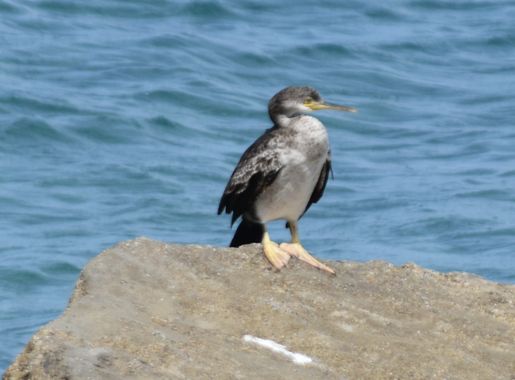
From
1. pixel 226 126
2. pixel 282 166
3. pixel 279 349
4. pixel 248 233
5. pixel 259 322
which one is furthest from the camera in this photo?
pixel 226 126

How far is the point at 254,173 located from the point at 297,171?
20 cm

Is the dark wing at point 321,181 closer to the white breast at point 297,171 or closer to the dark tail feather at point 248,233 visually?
the white breast at point 297,171

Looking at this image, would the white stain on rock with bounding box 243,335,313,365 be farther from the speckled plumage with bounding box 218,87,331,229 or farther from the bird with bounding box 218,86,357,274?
the speckled plumage with bounding box 218,87,331,229

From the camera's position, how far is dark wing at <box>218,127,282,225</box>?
284 inches

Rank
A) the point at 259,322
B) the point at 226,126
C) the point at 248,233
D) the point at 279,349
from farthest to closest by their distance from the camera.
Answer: the point at 226,126, the point at 248,233, the point at 259,322, the point at 279,349

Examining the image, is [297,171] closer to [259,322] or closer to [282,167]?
[282,167]

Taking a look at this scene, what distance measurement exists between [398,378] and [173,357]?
0.84 metres

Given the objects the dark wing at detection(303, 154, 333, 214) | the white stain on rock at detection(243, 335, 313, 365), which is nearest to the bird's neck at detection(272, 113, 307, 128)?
the dark wing at detection(303, 154, 333, 214)

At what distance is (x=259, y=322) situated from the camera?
5984mm

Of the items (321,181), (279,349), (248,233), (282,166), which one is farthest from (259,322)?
(321,181)

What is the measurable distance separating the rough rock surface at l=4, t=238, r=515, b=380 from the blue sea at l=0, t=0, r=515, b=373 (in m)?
4.17

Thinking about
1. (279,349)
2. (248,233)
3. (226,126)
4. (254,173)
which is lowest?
(226,126)

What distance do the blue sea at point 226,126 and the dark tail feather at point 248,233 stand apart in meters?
3.19

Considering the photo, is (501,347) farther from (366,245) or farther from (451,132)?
(451,132)
